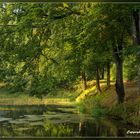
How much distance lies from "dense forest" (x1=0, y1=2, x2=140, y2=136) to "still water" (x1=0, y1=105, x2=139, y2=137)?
0.06 ft

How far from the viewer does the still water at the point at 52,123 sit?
22.3 ft

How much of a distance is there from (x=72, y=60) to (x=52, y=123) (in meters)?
1.42

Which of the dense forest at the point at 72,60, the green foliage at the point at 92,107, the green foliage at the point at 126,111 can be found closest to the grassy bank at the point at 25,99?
the dense forest at the point at 72,60

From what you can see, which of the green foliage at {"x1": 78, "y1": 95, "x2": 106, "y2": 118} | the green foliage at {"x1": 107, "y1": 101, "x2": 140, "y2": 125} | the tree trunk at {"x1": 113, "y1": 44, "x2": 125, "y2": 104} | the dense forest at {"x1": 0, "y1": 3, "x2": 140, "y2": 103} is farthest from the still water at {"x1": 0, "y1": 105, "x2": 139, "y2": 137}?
the tree trunk at {"x1": 113, "y1": 44, "x2": 125, "y2": 104}

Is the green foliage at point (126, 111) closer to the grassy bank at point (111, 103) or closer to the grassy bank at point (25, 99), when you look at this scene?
the grassy bank at point (111, 103)

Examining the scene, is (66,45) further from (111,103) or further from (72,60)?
(111,103)

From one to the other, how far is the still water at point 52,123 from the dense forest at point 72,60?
2 centimetres

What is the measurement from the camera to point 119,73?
722cm

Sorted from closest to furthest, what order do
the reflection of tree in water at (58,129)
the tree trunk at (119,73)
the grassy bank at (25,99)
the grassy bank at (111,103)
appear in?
the reflection of tree in water at (58,129) → the grassy bank at (25,99) → the tree trunk at (119,73) → the grassy bank at (111,103)

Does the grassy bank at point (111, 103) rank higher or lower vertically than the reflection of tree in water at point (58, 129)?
higher

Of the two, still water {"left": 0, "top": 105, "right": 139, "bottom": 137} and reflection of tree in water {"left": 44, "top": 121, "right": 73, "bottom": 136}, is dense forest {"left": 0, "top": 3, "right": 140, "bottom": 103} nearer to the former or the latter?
still water {"left": 0, "top": 105, "right": 139, "bottom": 137}

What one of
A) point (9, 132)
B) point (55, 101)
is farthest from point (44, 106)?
point (9, 132)

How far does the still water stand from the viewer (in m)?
6.81

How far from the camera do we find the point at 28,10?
870 centimetres
